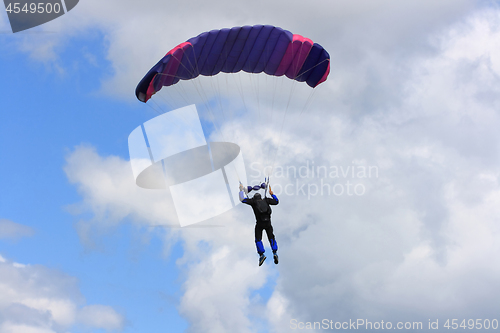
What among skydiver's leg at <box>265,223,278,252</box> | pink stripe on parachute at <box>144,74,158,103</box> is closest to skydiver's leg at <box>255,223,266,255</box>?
skydiver's leg at <box>265,223,278,252</box>

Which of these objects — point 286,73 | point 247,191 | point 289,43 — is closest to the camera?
point 247,191

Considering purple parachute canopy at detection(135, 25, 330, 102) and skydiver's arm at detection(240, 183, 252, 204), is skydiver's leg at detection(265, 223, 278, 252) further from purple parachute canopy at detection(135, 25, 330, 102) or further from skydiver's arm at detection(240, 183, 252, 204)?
purple parachute canopy at detection(135, 25, 330, 102)

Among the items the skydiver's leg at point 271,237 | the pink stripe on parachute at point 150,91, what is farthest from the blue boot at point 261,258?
the pink stripe on parachute at point 150,91

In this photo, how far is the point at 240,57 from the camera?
18812mm

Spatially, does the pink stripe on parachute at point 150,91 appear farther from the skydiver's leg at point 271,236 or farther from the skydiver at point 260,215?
the skydiver's leg at point 271,236

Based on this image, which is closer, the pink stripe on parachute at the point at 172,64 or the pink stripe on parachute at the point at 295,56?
the pink stripe on parachute at the point at 172,64

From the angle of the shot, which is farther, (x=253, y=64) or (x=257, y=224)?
(x=253, y=64)

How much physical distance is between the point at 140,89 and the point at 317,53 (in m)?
7.04

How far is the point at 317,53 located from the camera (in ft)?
62.4

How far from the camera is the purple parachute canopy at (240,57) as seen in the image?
1775cm

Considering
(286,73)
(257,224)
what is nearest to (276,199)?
(257,224)

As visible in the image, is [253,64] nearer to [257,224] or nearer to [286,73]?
[286,73]

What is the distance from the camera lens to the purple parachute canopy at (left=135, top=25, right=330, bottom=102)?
17.8 metres

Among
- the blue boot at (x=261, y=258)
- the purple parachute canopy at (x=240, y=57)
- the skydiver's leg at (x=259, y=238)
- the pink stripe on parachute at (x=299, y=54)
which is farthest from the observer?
the pink stripe on parachute at (x=299, y=54)
